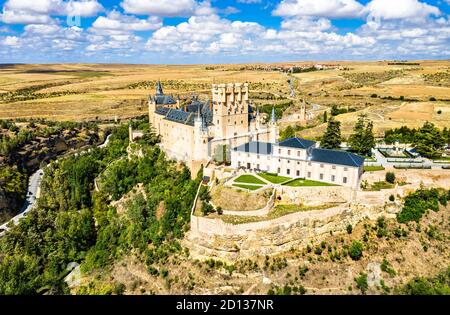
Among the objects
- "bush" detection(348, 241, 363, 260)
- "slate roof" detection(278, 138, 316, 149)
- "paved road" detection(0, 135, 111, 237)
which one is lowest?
"paved road" detection(0, 135, 111, 237)

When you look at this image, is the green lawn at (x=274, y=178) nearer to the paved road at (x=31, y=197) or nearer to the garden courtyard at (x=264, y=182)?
the garden courtyard at (x=264, y=182)

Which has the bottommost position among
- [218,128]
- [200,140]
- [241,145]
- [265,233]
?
[265,233]

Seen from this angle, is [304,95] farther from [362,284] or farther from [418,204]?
[362,284]

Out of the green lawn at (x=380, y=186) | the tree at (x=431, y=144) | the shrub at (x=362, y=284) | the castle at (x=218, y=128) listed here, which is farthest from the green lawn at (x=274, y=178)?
the tree at (x=431, y=144)

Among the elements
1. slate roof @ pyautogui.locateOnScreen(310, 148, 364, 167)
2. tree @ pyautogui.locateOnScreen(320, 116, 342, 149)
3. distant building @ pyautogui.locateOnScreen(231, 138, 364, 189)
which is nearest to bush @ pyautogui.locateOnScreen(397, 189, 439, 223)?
distant building @ pyautogui.locateOnScreen(231, 138, 364, 189)

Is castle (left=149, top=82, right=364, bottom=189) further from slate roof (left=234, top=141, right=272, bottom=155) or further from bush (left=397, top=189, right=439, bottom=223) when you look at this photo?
bush (left=397, top=189, right=439, bottom=223)

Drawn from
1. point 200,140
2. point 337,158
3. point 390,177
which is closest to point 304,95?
point 200,140

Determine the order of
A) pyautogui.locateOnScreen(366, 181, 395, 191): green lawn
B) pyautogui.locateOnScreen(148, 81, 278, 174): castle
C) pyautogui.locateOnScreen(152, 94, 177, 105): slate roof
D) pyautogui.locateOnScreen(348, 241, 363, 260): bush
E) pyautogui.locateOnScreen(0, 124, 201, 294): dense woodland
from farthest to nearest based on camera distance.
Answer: pyautogui.locateOnScreen(152, 94, 177, 105): slate roof, pyautogui.locateOnScreen(148, 81, 278, 174): castle, pyautogui.locateOnScreen(0, 124, 201, 294): dense woodland, pyautogui.locateOnScreen(366, 181, 395, 191): green lawn, pyautogui.locateOnScreen(348, 241, 363, 260): bush
